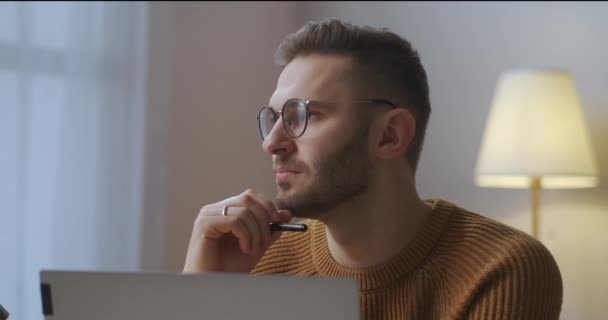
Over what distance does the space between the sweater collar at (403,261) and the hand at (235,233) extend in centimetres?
11

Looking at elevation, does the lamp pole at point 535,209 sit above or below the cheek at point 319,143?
below

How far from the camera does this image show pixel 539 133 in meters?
2.43

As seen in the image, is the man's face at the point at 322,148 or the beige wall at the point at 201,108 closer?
the man's face at the point at 322,148

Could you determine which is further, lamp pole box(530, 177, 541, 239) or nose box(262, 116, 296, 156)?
lamp pole box(530, 177, 541, 239)

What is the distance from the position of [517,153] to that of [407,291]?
123 centimetres

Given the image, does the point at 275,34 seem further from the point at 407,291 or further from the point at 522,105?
the point at 407,291

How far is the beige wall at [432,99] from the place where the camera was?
2.69 m

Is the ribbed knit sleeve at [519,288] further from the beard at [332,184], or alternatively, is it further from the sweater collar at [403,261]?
the beard at [332,184]

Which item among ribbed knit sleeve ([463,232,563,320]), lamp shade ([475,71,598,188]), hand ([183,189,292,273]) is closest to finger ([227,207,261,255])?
hand ([183,189,292,273])

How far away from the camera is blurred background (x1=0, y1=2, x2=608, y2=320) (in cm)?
258

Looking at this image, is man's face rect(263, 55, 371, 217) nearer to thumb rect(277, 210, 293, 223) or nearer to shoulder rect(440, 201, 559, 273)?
thumb rect(277, 210, 293, 223)

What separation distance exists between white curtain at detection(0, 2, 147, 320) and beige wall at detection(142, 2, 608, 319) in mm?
93

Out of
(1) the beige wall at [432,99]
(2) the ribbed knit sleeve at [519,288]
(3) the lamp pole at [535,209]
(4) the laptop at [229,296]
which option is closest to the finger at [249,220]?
(2) the ribbed knit sleeve at [519,288]

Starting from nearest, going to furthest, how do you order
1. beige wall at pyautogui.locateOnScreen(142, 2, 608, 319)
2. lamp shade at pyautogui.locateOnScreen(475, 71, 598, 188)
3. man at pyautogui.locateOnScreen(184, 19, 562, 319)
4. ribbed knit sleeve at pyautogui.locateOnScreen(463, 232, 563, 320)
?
1. ribbed knit sleeve at pyautogui.locateOnScreen(463, 232, 563, 320)
2. man at pyautogui.locateOnScreen(184, 19, 562, 319)
3. lamp shade at pyautogui.locateOnScreen(475, 71, 598, 188)
4. beige wall at pyautogui.locateOnScreen(142, 2, 608, 319)
